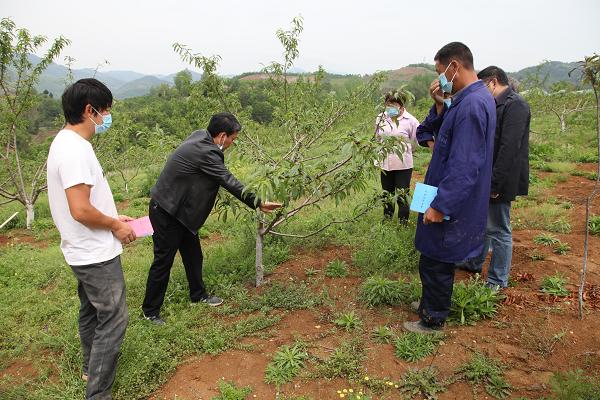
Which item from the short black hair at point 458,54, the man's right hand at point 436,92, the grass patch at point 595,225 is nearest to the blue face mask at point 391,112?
the man's right hand at point 436,92

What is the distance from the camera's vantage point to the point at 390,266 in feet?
13.1

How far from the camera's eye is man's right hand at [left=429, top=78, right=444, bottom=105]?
301cm

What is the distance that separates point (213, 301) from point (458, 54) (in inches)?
112

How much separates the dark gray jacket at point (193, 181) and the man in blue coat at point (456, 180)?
1.42 meters

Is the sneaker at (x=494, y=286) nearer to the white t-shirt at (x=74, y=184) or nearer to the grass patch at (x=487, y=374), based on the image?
the grass patch at (x=487, y=374)

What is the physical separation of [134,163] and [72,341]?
924 centimetres

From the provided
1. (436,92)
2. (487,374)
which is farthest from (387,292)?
(436,92)

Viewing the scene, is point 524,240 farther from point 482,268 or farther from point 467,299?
point 467,299

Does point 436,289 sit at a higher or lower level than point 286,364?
higher

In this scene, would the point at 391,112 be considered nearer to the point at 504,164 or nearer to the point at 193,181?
the point at 504,164

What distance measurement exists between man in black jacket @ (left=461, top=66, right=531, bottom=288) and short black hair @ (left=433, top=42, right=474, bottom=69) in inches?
34.1

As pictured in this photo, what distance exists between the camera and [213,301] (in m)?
3.63

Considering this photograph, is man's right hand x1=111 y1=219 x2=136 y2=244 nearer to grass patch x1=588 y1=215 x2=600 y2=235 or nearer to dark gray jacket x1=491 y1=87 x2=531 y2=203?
dark gray jacket x1=491 y1=87 x2=531 y2=203

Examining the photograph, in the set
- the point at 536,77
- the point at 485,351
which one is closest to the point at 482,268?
the point at 485,351
